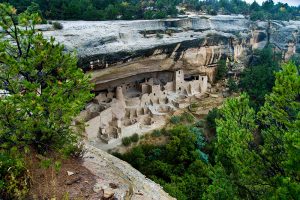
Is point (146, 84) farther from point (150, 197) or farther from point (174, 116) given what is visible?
point (150, 197)

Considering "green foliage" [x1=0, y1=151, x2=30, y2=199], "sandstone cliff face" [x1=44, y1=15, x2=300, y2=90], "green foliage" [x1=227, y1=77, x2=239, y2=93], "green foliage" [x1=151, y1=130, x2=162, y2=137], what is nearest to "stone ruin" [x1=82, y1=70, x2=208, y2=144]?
"green foliage" [x1=151, y1=130, x2=162, y2=137]

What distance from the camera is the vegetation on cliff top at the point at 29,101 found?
184 inches

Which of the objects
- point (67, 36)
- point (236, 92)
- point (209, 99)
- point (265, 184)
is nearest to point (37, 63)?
point (265, 184)

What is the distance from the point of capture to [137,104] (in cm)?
1574

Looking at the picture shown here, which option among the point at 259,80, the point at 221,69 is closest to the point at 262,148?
the point at 221,69

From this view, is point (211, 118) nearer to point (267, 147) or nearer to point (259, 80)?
point (259, 80)

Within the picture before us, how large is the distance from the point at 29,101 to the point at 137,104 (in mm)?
11140

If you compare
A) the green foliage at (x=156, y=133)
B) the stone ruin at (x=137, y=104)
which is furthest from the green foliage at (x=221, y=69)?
the green foliage at (x=156, y=133)

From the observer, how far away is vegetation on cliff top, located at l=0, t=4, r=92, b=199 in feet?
15.3

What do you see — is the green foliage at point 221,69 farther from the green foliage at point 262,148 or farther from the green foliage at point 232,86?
the green foliage at point 262,148

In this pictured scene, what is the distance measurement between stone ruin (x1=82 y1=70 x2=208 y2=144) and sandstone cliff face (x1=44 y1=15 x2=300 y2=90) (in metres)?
0.80

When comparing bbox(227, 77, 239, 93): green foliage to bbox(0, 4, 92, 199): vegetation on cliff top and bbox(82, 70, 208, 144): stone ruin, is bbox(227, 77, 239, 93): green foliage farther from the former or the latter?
bbox(0, 4, 92, 199): vegetation on cliff top

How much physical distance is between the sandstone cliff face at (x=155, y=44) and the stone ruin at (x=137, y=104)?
0.80 metres

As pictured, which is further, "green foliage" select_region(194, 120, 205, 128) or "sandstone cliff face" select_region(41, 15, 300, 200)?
"green foliage" select_region(194, 120, 205, 128)
